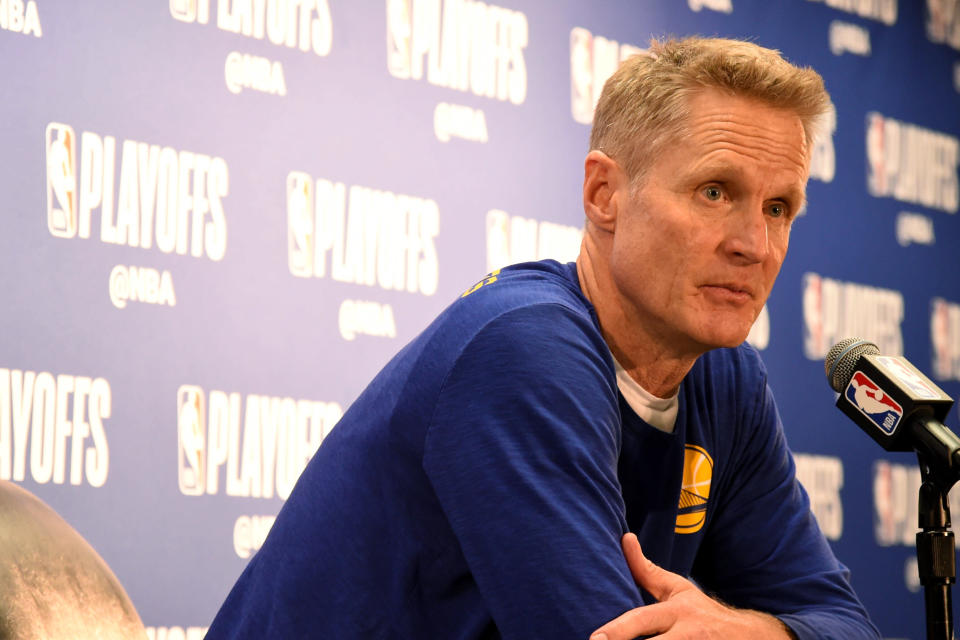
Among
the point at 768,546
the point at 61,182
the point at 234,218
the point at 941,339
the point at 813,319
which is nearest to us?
the point at 768,546

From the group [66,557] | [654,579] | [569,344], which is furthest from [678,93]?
[66,557]

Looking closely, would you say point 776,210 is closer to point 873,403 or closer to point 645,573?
point 873,403

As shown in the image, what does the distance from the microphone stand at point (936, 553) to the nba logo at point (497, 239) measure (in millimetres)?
2236

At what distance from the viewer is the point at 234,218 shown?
3238mm

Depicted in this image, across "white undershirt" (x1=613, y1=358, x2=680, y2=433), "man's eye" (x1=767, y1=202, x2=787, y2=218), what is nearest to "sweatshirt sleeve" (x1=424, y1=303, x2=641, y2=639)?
"white undershirt" (x1=613, y1=358, x2=680, y2=433)

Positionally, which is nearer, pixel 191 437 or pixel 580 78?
pixel 191 437

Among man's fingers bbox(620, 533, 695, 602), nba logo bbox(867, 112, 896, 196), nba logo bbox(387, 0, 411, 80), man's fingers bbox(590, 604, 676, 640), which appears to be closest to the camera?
man's fingers bbox(590, 604, 676, 640)

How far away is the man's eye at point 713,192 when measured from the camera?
1727mm

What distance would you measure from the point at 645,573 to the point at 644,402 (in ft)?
1.11

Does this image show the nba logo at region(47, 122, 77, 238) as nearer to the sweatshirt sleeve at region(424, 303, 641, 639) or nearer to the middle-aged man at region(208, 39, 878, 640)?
the middle-aged man at region(208, 39, 878, 640)

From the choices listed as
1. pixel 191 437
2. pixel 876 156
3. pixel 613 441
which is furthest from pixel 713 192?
pixel 876 156

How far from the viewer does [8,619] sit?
1.42 meters

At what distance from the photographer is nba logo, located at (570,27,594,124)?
4.14 metres

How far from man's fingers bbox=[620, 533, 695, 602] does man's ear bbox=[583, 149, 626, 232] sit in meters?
0.53
